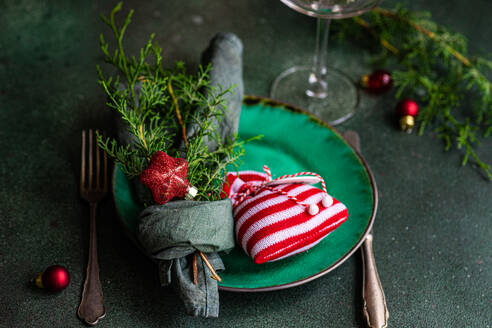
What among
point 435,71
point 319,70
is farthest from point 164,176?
point 435,71

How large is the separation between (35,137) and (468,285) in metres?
0.86

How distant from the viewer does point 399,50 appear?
3.67 ft

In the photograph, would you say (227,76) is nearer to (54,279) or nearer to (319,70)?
(319,70)

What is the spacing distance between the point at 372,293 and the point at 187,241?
0.30m

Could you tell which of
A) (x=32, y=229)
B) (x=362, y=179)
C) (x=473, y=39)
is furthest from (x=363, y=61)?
(x=32, y=229)

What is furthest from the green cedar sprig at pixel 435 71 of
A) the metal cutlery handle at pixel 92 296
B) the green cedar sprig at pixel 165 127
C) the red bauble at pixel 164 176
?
the metal cutlery handle at pixel 92 296

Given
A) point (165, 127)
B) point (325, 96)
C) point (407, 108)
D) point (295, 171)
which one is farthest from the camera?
point (325, 96)

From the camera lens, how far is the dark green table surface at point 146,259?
700 millimetres

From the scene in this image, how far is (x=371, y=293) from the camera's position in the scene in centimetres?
70

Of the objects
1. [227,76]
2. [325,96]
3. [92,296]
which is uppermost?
[227,76]

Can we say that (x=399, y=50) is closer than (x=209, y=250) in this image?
No

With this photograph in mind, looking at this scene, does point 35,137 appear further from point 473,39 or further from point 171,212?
point 473,39

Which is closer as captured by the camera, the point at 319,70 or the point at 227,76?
the point at 227,76

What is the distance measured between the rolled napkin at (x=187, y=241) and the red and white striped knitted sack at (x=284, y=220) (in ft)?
0.13
